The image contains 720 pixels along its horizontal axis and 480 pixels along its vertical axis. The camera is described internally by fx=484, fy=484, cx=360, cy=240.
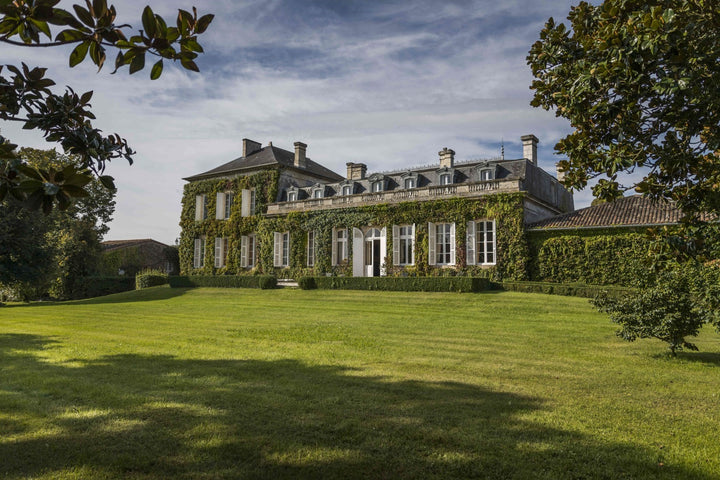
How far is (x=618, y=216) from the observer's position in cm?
2019

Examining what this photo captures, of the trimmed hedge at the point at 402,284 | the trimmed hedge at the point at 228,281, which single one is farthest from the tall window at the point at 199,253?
the trimmed hedge at the point at 402,284

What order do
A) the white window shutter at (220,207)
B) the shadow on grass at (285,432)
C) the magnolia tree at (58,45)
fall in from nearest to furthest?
the magnolia tree at (58,45) → the shadow on grass at (285,432) → the white window shutter at (220,207)

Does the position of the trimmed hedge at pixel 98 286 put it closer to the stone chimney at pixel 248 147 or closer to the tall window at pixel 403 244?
the stone chimney at pixel 248 147

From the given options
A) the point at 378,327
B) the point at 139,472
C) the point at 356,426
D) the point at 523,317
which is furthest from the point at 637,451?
the point at 523,317

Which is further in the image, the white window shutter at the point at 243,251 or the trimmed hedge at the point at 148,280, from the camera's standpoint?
the white window shutter at the point at 243,251

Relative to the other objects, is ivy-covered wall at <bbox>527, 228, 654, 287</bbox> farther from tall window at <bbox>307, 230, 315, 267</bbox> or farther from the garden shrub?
tall window at <bbox>307, 230, 315, 267</bbox>

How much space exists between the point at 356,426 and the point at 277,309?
12230mm

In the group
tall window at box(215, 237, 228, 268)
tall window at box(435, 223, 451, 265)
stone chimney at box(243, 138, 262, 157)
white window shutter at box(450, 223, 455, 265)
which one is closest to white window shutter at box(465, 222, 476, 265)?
white window shutter at box(450, 223, 455, 265)

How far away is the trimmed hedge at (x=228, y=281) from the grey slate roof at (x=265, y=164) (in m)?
8.11

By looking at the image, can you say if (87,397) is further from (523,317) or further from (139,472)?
(523,317)

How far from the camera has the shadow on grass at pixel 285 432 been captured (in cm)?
348

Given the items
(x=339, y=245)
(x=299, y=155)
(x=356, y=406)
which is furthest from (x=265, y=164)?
(x=356, y=406)

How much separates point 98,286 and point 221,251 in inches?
324

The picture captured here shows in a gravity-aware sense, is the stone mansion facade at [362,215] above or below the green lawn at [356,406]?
above
